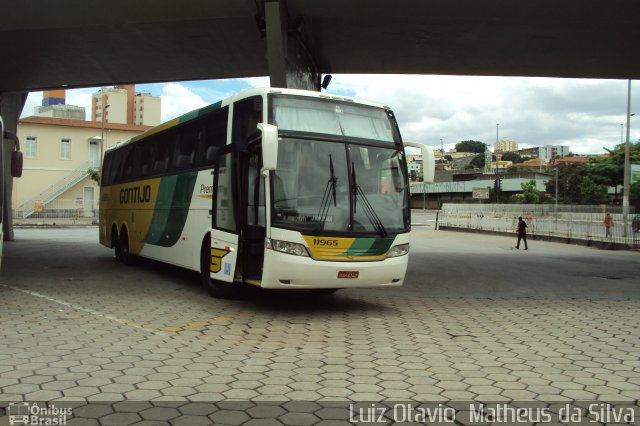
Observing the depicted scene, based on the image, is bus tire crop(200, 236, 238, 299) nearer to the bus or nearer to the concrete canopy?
the bus

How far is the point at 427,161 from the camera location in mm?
9422

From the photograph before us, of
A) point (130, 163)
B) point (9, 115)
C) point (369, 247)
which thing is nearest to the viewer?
point (369, 247)

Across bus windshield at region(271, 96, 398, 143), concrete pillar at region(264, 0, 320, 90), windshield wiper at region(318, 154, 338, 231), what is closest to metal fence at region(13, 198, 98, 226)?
concrete pillar at region(264, 0, 320, 90)

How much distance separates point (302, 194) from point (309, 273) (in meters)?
1.17

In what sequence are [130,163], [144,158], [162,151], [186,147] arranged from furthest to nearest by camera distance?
[130,163] → [144,158] → [162,151] → [186,147]

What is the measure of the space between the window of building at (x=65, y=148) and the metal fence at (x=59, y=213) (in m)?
4.26

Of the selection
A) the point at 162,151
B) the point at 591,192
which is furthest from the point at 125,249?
the point at 591,192

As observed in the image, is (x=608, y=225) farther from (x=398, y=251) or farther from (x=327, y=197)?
(x=327, y=197)

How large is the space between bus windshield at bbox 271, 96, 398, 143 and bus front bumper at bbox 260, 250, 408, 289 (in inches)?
79.0

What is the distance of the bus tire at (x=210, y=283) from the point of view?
10156 mm

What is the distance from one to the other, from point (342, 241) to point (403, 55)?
1296 cm

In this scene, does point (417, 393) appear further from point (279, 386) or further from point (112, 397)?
point (112, 397)

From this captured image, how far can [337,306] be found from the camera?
9.95 meters

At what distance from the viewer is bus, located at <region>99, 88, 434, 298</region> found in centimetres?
821
